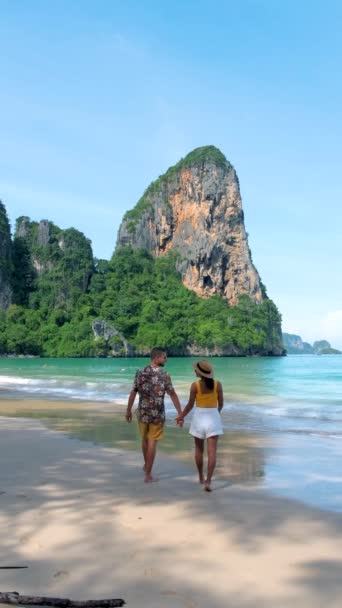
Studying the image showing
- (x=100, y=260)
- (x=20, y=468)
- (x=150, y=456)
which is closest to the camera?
(x=150, y=456)

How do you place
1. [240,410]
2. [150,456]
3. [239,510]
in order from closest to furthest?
[239,510] < [150,456] < [240,410]

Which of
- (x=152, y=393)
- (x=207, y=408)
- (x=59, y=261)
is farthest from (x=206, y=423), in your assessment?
(x=59, y=261)

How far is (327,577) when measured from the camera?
10.5 ft

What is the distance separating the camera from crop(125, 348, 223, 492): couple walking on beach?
5422 mm

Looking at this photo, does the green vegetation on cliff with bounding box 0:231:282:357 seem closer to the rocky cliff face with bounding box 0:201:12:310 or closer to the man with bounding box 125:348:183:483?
the rocky cliff face with bounding box 0:201:12:310

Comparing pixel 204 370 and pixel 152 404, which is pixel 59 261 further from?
pixel 204 370

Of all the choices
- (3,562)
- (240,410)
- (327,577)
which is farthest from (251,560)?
(240,410)

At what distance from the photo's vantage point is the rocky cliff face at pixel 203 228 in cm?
10412

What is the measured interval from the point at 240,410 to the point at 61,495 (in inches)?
394

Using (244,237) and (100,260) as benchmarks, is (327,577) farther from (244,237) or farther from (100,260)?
(244,237)

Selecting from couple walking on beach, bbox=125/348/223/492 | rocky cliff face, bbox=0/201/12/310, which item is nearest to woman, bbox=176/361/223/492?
couple walking on beach, bbox=125/348/223/492

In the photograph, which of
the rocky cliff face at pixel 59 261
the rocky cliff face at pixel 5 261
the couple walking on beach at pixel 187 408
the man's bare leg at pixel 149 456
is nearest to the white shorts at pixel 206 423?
the couple walking on beach at pixel 187 408

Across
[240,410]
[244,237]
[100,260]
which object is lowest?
[240,410]

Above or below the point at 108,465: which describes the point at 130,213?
above
